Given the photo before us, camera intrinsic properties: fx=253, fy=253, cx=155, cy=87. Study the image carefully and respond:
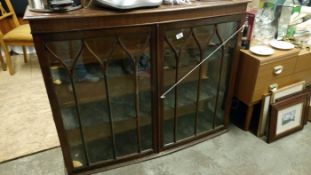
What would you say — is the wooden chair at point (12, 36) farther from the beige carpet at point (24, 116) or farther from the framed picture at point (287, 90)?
the framed picture at point (287, 90)

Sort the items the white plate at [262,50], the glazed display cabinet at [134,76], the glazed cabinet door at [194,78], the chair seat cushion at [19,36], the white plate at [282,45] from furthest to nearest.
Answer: the chair seat cushion at [19,36]
the white plate at [282,45]
the white plate at [262,50]
the glazed cabinet door at [194,78]
the glazed display cabinet at [134,76]

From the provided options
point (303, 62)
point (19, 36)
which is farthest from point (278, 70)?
point (19, 36)

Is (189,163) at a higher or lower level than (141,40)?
lower

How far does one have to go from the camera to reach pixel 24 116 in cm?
206

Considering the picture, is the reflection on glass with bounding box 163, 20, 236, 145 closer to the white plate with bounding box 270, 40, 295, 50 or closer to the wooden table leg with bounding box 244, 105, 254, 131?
the wooden table leg with bounding box 244, 105, 254, 131

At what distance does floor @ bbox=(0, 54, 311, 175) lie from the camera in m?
1.55

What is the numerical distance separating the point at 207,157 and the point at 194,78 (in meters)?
0.53

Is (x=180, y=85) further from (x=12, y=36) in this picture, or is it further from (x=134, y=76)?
(x=12, y=36)

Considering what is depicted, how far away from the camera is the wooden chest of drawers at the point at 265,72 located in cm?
159

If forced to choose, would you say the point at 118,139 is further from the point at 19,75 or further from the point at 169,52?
the point at 19,75

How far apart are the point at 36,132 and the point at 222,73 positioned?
1.41 meters

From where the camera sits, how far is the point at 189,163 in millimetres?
1610

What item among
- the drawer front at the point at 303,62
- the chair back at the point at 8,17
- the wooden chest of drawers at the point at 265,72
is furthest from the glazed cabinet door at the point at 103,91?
the chair back at the point at 8,17

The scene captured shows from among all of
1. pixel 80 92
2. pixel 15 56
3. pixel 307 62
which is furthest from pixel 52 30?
pixel 15 56
